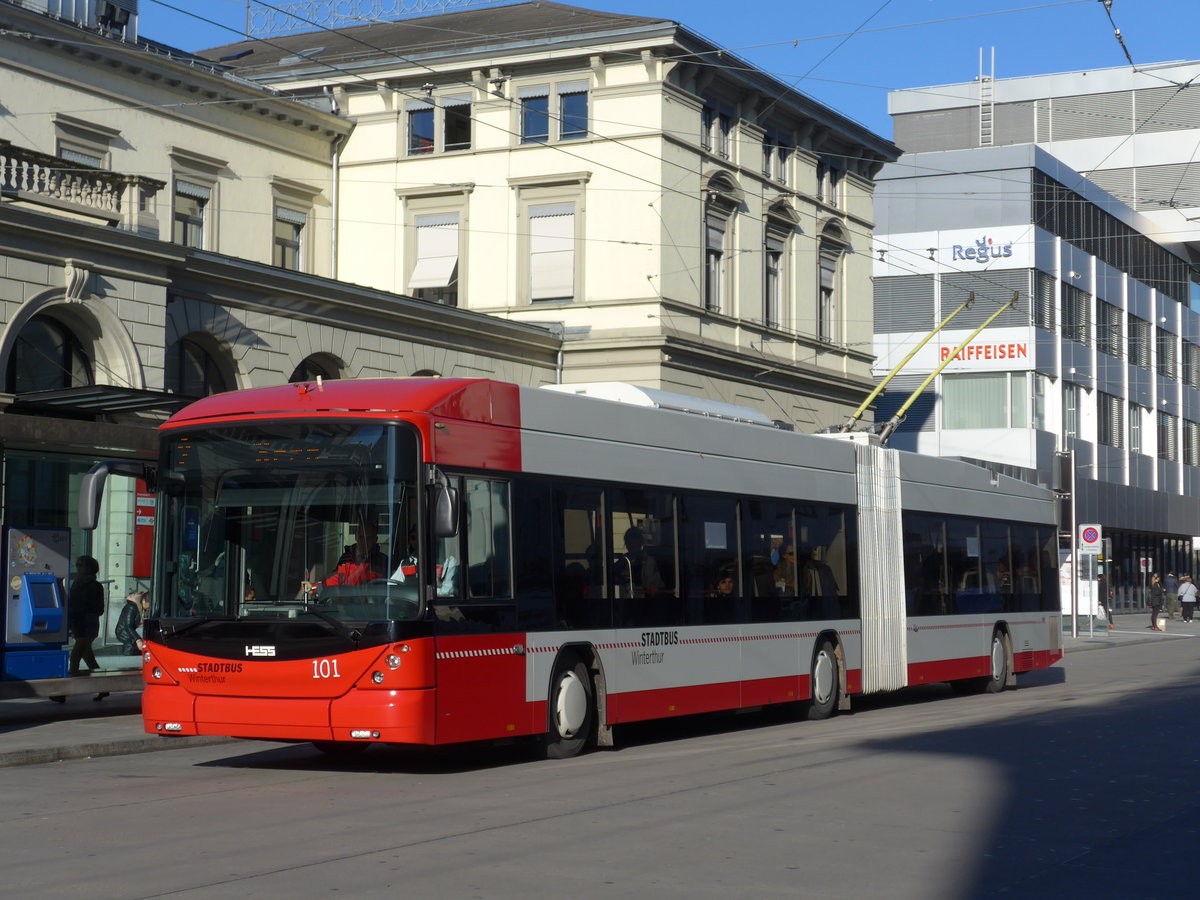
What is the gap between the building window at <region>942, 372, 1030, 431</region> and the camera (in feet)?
195

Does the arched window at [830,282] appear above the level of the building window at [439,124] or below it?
below

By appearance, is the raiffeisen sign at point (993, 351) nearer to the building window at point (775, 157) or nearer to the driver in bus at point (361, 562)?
the building window at point (775, 157)

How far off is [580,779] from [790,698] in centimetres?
568

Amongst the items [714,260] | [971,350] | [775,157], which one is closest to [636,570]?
[714,260]

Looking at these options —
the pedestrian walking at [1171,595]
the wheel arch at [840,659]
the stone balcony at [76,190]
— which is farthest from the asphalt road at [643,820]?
the pedestrian walking at [1171,595]

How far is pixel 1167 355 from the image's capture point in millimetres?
73625

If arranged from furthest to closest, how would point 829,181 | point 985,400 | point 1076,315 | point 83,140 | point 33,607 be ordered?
1. point 1076,315
2. point 985,400
3. point 829,181
4. point 83,140
5. point 33,607

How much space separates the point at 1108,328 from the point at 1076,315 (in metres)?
4.11

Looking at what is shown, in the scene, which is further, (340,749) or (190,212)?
(190,212)

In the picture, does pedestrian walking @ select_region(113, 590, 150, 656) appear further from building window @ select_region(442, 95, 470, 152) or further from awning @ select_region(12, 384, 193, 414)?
building window @ select_region(442, 95, 470, 152)

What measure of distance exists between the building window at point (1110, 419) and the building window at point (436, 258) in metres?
34.8

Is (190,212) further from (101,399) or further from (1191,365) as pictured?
(1191,365)

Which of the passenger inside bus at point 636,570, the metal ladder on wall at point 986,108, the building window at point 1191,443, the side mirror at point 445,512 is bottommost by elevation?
the passenger inside bus at point 636,570

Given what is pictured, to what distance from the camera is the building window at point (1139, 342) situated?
68875 mm
